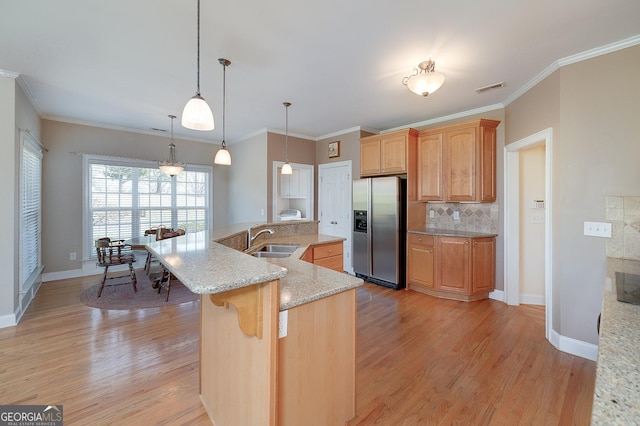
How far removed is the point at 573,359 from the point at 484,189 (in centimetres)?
200

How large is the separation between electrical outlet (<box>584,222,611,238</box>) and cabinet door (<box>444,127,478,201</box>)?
4.40 feet

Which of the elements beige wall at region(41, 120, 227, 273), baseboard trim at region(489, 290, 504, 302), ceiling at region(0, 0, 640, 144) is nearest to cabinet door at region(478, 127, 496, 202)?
ceiling at region(0, 0, 640, 144)

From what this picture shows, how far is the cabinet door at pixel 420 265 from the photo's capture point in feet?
12.4

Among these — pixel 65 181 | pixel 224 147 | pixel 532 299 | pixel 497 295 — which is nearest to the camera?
pixel 224 147

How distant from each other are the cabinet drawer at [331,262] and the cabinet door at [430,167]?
67.4 inches

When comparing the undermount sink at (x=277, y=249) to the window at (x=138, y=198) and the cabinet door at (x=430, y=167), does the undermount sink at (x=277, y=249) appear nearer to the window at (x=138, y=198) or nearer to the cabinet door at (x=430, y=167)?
the cabinet door at (x=430, y=167)

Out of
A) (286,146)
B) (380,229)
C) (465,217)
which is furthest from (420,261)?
(286,146)

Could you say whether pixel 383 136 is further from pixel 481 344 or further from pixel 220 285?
pixel 220 285

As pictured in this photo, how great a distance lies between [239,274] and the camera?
103 cm

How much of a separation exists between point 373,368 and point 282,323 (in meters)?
1.31

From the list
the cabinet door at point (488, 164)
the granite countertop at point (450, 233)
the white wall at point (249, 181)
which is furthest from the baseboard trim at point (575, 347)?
the white wall at point (249, 181)

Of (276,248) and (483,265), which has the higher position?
(276,248)

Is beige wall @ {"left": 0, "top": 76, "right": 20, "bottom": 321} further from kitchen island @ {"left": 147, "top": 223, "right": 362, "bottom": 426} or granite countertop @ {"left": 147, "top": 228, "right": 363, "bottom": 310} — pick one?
kitchen island @ {"left": 147, "top": 223, "right": 362, "bottom": 426}

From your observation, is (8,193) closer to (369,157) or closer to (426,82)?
(426,82)
